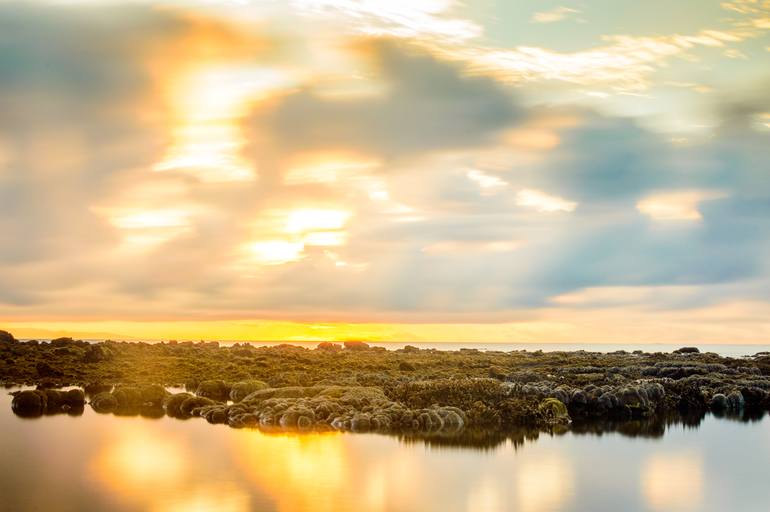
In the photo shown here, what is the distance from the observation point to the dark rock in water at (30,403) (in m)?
41.1

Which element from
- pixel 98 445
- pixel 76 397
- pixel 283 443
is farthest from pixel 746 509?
pixel 76 397

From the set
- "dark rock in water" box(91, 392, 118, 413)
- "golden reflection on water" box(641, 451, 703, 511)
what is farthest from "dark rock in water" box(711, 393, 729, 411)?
"dark rock in water" box(91, 392, 118, 413)

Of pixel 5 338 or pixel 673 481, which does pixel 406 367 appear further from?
pixel 5 338

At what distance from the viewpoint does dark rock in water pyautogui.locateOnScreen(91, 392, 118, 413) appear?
42.5 meters

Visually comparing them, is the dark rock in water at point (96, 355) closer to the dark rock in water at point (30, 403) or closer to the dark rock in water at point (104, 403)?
the dark rock in water at point (30, 403)

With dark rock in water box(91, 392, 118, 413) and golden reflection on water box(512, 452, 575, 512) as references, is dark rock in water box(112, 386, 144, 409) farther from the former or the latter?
golden reflection on water box(512, 452, 575, 512)

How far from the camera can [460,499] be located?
2223 cm

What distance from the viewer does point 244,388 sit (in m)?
46.8

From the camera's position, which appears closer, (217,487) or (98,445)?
(217,487)

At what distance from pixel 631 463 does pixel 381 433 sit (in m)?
10.3

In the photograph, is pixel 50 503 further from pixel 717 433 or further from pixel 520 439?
pixel 717 433

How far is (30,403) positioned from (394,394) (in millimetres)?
20275

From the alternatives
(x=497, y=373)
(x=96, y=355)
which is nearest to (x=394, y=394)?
(x=497, y=373)

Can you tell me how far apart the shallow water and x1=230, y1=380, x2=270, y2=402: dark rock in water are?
32.6 ft
